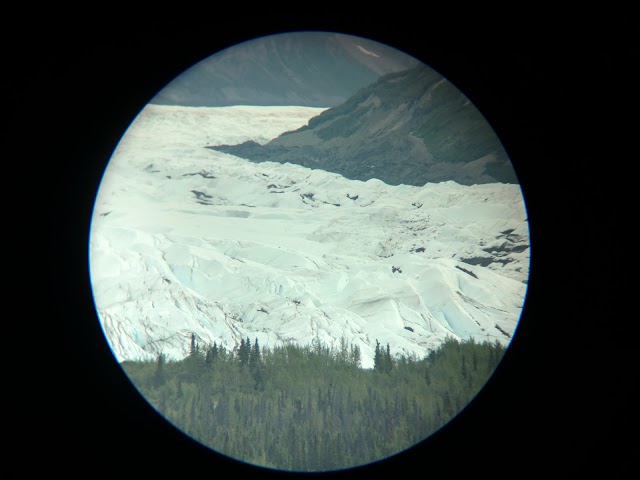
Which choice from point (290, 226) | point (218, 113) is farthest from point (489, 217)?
point (218, 113)

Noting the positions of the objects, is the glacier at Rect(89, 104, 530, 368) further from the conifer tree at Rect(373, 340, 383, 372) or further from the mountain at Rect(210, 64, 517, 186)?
the mountain at Rect(210, 64, 517, 186)

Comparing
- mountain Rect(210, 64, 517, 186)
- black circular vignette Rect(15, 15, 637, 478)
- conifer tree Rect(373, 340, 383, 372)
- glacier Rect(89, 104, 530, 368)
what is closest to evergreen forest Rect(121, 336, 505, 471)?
conifer tree Rect(373, 340, 383, 372)

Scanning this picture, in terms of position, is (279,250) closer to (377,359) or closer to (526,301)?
(377,359)

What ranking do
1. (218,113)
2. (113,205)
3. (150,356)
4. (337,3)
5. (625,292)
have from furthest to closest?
(218,113) < (113,205) < (150,356) < (337,3) < (625,292)

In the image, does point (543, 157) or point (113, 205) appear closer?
point (543, 157)

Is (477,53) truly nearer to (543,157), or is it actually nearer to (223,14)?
(543,157)

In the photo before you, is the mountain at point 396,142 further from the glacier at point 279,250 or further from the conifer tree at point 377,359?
the conifer tree at point 377,359

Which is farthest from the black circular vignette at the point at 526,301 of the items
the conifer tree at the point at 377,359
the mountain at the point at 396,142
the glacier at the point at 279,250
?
the mountain at the point at 396,142
